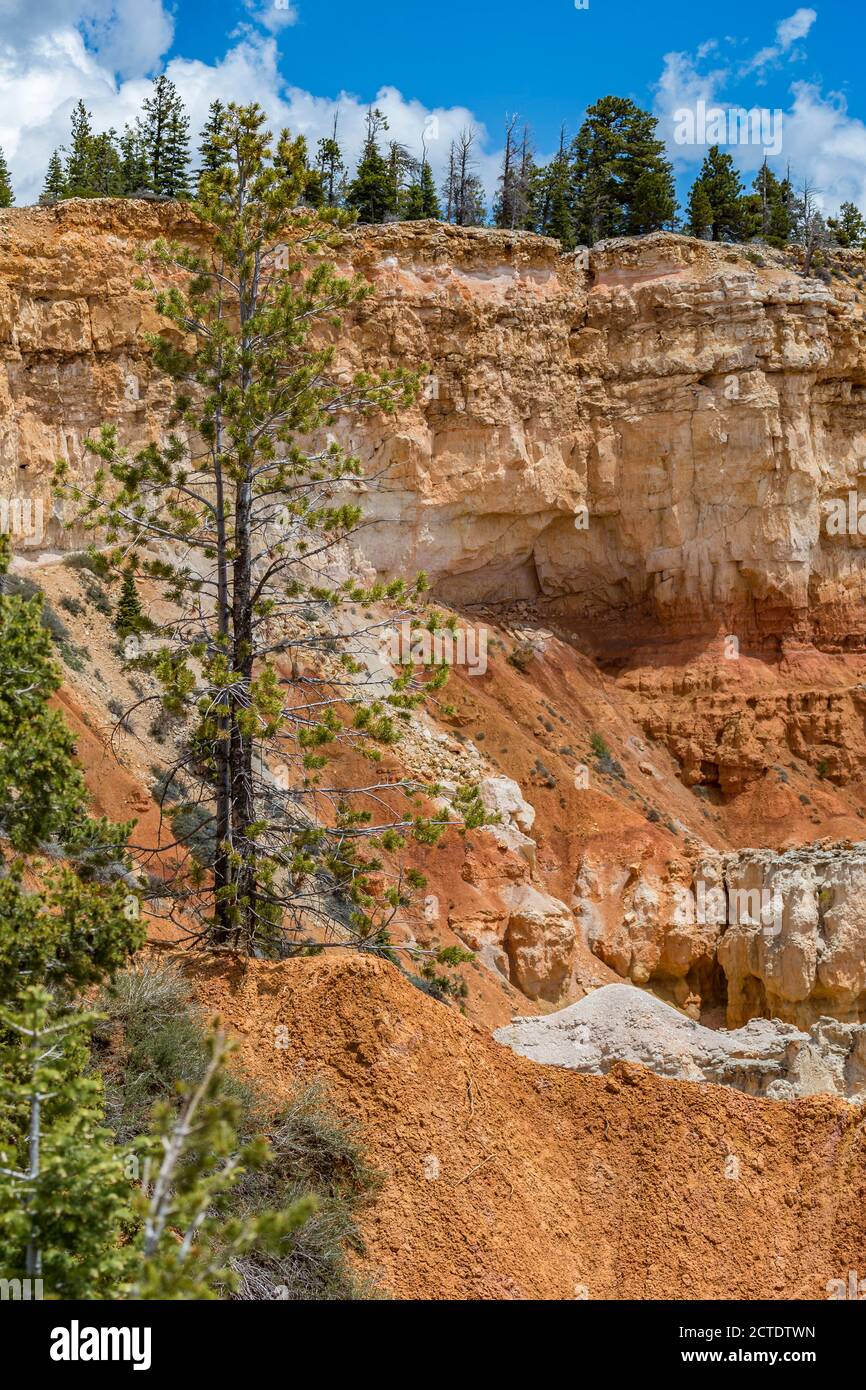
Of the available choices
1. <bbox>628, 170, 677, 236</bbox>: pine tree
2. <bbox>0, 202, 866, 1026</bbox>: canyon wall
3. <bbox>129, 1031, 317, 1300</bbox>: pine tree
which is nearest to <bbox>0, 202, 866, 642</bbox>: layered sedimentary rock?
<bbox>0, 202, 866, 1026</bbox>: canyon wall

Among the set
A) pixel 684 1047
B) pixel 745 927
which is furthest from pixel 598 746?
pixel 684 1047

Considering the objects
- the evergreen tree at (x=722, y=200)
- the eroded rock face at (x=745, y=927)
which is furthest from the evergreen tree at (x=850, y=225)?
the eroded rock face at (x=745, y=927)

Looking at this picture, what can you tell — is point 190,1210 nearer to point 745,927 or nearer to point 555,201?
point 745,927

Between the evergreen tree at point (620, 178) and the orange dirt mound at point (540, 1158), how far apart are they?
1685 inches

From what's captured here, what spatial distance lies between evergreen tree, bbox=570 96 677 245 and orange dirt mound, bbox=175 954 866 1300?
4279cm

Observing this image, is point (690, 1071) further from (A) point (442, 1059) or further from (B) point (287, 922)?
(B) point (287, 922)

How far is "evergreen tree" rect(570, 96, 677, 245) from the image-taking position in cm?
5059

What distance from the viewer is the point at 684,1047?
18.1m

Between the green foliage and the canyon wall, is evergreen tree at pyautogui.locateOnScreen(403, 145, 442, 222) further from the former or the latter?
the green foliage

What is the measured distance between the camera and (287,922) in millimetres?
22484

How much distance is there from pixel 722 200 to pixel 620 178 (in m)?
4.18

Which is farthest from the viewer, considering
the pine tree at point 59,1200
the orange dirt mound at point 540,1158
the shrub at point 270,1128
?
the orange dirt mound at point 540,1158

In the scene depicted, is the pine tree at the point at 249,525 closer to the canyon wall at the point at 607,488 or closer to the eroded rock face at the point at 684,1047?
the eroded rock face at the point at 684,1047

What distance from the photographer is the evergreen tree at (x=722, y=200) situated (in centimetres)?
5188
